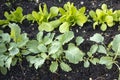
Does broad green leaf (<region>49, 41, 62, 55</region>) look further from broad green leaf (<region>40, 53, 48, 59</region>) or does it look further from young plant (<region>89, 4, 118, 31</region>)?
young plant (<region>89, 4, 118, 31</region>)

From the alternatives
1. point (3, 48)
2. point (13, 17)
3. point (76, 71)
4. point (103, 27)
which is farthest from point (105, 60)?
point (13, 17)

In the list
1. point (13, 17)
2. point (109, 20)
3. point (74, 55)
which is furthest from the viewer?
point (13, 17)

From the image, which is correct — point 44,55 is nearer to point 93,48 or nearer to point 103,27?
point 93,48

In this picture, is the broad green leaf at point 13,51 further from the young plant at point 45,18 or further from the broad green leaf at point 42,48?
the young plant at point 45,18

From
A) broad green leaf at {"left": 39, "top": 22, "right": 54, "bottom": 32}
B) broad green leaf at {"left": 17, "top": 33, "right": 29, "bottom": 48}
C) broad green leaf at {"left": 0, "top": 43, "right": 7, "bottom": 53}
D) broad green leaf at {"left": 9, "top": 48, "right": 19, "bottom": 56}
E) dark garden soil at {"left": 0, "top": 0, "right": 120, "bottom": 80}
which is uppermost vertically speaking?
broad green leaf at {"left": 39, "top": 22, "right": 54, "bottom": 32}

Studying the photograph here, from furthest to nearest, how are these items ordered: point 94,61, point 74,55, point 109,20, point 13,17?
1. point 13,17
2. point 109,20
3. point 94,61
4. point 74,55

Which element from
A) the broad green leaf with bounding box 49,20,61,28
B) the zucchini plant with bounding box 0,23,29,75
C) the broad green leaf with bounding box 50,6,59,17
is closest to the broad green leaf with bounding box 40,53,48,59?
Result: the zucchini plant with bounding box 0,23,29,75

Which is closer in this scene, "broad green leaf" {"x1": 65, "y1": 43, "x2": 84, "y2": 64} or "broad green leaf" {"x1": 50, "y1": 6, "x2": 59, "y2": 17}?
"broad green leaf" {"x1": 65, "y1": 43, "x2": 84, "y2": 64}
